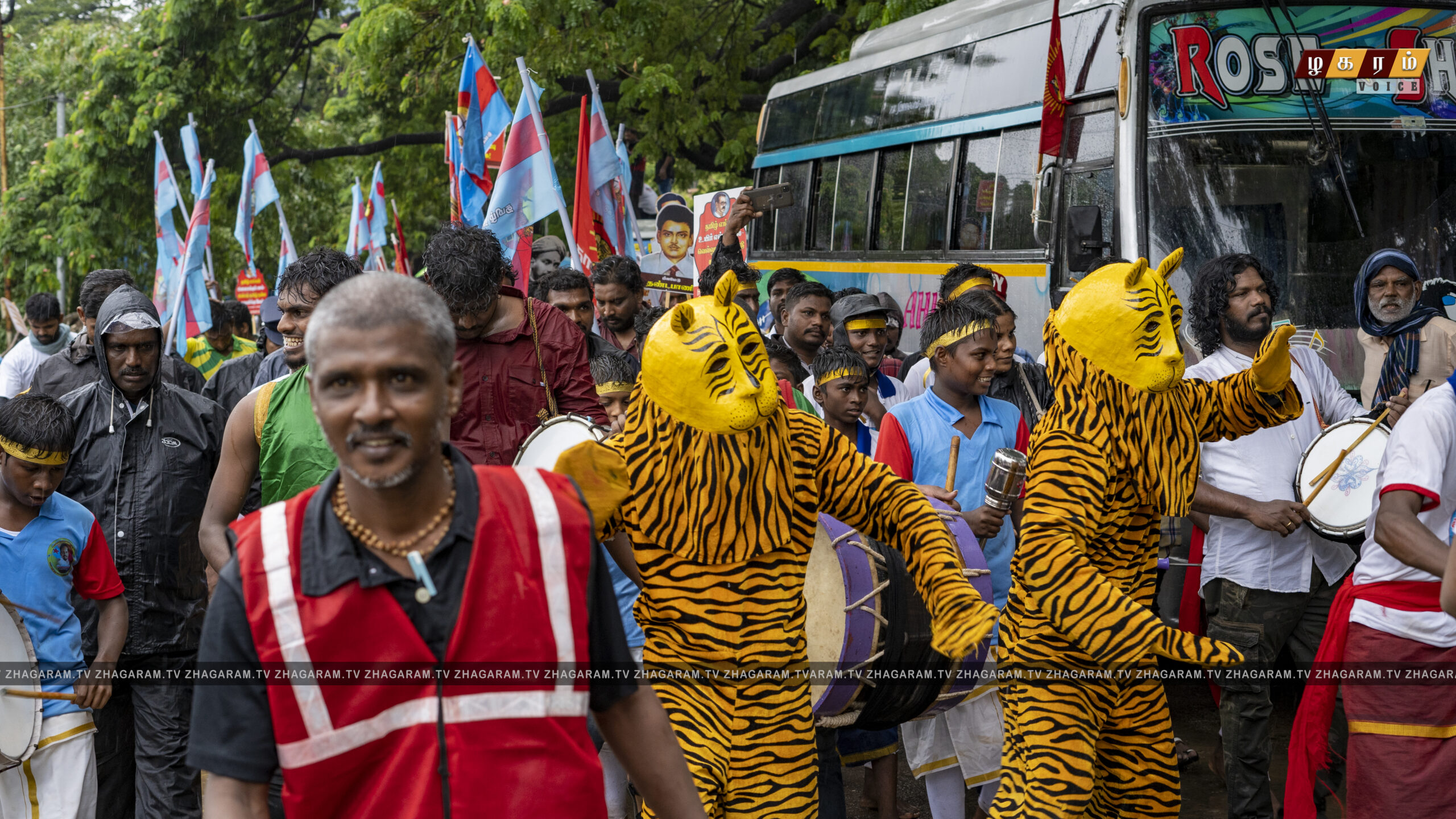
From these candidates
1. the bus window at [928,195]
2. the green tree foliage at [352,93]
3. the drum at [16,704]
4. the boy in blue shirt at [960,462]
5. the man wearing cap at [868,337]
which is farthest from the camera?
the green tree foliage at [352,93]

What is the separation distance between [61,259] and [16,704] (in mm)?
22096

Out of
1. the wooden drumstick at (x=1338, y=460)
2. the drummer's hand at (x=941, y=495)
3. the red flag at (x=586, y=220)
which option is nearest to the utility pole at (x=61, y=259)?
the red flag at (x=586, y=220)

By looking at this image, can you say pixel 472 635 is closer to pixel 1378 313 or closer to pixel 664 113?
pixel 1378 313

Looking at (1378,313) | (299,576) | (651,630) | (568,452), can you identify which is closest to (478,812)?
(299,576)

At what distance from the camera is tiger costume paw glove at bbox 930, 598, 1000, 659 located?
11.5 ft

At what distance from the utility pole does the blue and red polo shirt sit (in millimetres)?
18114

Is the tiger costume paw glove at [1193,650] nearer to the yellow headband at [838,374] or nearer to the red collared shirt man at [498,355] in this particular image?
the red collared shirt man at [498,355]

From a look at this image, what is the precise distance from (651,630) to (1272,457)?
3.11m

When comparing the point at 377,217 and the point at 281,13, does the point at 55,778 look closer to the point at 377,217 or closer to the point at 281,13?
the point at 377,217

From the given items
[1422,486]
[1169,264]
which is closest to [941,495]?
[1169,264]

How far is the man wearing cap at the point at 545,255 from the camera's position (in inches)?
385

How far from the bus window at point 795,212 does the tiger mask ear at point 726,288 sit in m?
9.75

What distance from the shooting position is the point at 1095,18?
8.88m

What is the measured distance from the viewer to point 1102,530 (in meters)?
4.19
